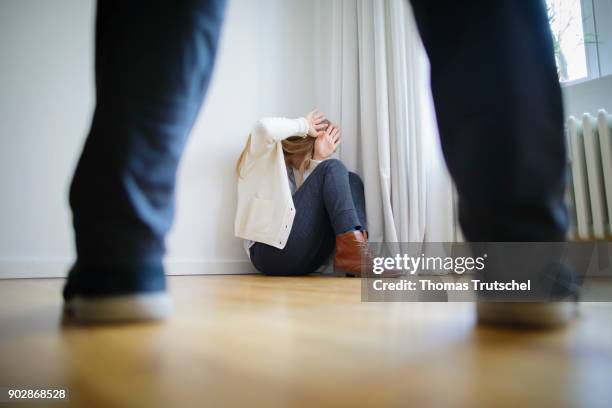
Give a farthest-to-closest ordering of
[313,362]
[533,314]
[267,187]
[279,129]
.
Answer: [267,187] → [279,129] → [533,314] → [313,362]

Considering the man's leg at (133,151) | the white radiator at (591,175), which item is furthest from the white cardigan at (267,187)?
the man's leg at (133,151)

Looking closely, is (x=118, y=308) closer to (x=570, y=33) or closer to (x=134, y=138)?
(x=134, y=138)

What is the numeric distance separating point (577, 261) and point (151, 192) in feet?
5.86

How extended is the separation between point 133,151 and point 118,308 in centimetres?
16

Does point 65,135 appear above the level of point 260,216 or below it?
above

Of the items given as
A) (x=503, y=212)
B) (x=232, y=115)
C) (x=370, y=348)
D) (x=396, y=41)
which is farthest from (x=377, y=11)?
(x=370, y=348)

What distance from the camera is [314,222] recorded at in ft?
5.54

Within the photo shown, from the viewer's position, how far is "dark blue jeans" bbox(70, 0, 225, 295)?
16.3 inches

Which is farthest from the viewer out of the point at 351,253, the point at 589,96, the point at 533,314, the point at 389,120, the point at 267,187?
the point at 389,120

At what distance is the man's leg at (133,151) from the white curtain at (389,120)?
1.50 metres

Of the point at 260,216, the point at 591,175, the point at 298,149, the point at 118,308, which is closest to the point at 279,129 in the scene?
the point at 298,149

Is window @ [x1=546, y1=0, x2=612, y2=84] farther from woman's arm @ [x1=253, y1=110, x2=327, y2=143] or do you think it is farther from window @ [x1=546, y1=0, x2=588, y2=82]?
woman's arm @ [x1=253, y1=110, x2=327, y2=143]

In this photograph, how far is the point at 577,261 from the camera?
1.69 meters

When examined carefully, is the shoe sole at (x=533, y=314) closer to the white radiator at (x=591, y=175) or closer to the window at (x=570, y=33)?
the white radiator at (x=591, y=175)
